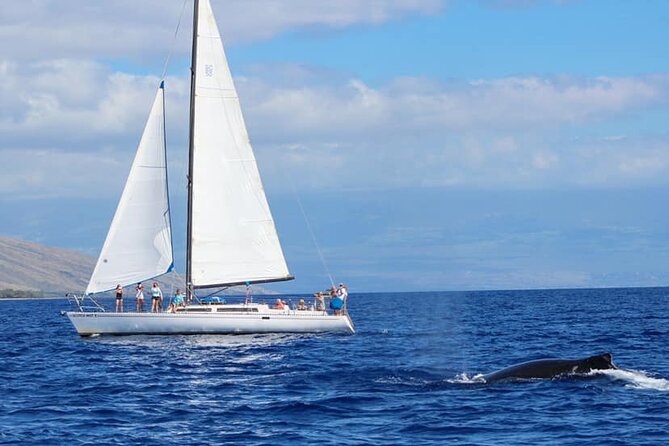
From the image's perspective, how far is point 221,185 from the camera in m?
60.7

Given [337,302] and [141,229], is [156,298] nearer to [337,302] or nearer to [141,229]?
[141,229]

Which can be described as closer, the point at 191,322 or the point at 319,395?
the point at 319,395

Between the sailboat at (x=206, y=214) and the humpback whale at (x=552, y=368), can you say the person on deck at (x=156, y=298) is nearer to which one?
the sailboat at (x=206, y=214)

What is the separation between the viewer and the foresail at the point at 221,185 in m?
60.1

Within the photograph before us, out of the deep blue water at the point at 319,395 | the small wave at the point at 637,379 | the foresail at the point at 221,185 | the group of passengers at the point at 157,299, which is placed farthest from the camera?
the foresail at the point at 221,185

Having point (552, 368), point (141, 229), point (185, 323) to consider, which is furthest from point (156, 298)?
point (552, 368)

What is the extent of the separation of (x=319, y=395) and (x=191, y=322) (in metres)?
24.7

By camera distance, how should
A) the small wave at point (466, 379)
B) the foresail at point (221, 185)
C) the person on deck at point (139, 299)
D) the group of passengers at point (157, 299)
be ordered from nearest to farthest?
1. the small wave at point (466, 379)
2. the group of passengers at point (157, 299)
3. the person on deck at point (139, 299)
4. the foresail at point (221, 185)

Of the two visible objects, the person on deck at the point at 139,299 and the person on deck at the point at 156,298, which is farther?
the person on deck at the point at 139,299

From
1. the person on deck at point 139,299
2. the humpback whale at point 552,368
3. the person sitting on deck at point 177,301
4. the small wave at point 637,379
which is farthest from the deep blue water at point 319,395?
the person on deck at point 139,299

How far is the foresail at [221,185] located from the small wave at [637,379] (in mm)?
28496

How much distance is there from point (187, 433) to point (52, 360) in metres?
21.2

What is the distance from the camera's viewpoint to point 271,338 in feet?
185

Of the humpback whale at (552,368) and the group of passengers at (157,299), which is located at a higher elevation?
the group of passengers at (157,299)
